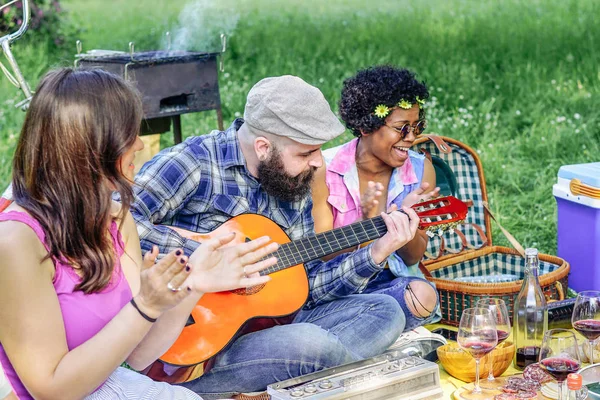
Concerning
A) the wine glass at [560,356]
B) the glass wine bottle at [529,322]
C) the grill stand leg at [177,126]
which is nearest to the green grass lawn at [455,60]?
the grill stand leg at [177,126]

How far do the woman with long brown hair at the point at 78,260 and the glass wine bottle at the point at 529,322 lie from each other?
137 cm

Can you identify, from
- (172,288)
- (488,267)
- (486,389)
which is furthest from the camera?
(488,267)

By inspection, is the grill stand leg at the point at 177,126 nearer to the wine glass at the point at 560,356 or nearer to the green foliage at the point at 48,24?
the wine glass at the point at 560,356

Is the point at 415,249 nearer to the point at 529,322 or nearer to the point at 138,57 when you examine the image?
the point at 529,322

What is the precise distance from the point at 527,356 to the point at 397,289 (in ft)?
2.17

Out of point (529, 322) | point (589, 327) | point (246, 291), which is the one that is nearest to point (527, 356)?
point (529, 322)

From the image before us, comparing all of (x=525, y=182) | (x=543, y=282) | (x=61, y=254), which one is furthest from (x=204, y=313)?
(x=525, y=182)

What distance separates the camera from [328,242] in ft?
11.6

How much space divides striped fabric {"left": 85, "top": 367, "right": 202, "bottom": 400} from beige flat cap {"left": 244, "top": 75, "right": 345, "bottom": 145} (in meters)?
1.22

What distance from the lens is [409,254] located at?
13.1 feet

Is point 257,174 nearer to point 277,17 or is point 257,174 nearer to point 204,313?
point 204,313

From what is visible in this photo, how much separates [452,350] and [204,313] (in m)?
1.00

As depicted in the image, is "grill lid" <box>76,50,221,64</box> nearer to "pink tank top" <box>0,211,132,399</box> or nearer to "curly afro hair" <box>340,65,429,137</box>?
"curly afro hair" <box>340,65,429,137</box>

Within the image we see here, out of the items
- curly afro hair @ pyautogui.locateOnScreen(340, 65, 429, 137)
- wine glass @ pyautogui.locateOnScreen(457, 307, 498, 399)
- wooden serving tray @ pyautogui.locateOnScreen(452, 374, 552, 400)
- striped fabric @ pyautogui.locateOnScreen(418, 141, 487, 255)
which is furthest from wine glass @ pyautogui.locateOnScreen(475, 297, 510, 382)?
striped fabric @ pyautogui.locateOnScreen(418, 141, 487, 255)
